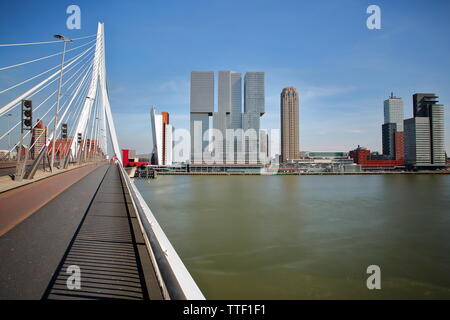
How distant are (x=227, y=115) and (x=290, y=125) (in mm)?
31279

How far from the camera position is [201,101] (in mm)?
119688

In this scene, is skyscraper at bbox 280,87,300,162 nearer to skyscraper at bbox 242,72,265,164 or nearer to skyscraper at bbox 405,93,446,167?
skyscraper at bbox 242,72,265,164


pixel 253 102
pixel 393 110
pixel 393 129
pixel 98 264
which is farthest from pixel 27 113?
pixel 393 110

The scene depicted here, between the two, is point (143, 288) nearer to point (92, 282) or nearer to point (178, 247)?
point (92, 282)

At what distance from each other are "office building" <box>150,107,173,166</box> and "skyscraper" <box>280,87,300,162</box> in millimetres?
53023

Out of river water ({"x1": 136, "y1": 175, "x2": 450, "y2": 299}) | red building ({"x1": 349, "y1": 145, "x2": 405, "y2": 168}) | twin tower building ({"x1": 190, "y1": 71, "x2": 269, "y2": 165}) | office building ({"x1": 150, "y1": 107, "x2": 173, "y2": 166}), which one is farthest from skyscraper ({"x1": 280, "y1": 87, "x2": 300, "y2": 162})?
river water ({"x1": 136, "y1": 175, "x2": 450, "y2": 299})

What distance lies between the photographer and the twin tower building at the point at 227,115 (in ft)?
358

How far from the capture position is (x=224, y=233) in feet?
41.5

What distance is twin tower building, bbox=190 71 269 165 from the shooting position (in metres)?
109

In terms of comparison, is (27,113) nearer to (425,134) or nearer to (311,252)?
(311,252)

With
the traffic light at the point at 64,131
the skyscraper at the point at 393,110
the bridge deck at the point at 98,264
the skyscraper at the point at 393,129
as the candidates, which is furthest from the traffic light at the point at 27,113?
the skyscraper at the point at 393,110

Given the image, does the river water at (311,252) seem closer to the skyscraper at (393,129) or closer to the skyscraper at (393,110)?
the skyscraper at (393,129)
